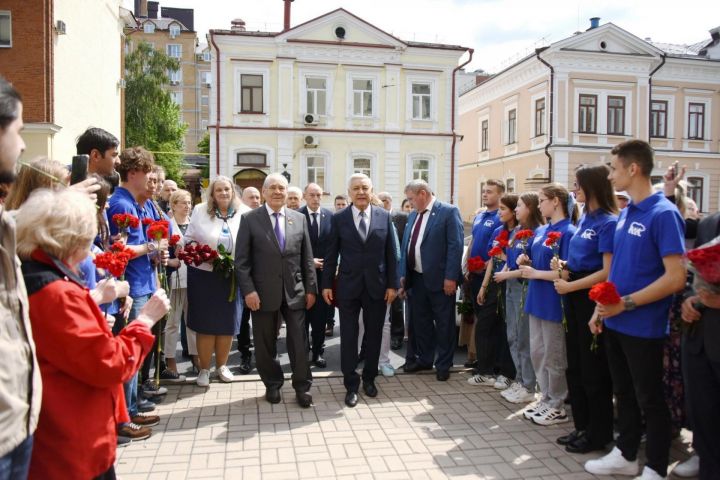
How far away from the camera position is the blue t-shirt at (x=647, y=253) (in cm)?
366

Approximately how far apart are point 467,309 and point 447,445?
2619 mm

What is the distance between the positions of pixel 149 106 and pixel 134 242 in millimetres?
38552

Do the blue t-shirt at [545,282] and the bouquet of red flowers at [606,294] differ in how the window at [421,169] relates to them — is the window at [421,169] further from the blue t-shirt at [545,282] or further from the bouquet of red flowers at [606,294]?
the bouquet of red flowers at [606,294]

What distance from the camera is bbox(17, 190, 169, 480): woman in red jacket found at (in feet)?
7.78

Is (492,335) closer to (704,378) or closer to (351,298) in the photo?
(351,298)

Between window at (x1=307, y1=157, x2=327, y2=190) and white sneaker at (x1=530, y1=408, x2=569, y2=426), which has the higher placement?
window at (x1=307, y1=157, x2=327, y2=190)

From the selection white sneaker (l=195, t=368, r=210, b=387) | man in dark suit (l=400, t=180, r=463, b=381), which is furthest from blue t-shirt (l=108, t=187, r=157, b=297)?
man in dark suit (l=400, t=180, r=463, b=381)

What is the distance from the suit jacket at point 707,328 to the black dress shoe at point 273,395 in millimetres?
3547

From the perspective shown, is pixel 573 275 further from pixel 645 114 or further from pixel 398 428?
pixel 645 114

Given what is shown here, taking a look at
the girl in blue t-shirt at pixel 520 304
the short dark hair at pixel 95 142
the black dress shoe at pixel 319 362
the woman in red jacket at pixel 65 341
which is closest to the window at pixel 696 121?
the girl in blue t-shirt at pixel 520 304

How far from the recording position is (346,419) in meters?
5.17

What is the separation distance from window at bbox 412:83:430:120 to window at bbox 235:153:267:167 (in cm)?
717

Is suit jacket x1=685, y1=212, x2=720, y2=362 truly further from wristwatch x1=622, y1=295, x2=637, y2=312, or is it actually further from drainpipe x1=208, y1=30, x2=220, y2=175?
drainpipe x1=208, y1=30, x2=220, y2=175

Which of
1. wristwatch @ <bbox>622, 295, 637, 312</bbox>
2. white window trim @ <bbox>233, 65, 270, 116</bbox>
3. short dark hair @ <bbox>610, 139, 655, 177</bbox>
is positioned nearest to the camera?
wristwatch @ <bbox>622, 295, 637, 312</bbox>
